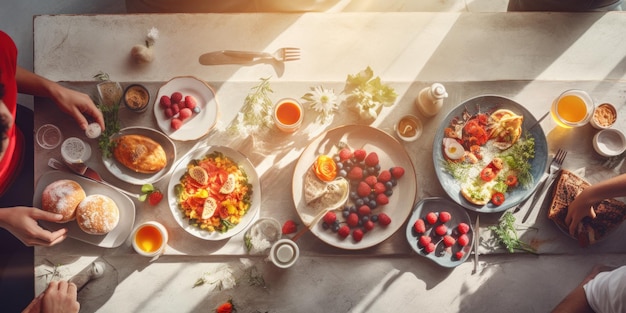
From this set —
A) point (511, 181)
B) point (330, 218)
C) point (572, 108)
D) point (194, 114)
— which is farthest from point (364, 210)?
point (572, 108)

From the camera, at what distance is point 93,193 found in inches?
92.7

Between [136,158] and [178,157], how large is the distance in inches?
9.2

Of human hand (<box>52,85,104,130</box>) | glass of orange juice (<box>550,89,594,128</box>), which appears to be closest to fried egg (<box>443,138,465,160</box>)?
glass of orange juice (<box>550,89,594,128</box>)

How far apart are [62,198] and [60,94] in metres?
0.58

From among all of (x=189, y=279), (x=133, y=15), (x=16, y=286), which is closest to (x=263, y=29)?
(x=133, y=15)

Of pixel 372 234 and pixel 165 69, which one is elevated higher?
pixel 165 69

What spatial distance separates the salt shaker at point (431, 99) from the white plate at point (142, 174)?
1467mm

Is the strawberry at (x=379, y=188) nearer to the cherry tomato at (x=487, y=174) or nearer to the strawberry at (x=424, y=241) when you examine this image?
the strawberry at (x=424, y=241)

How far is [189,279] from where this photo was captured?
2.39 metres

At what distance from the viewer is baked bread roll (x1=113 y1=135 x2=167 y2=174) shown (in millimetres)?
2314

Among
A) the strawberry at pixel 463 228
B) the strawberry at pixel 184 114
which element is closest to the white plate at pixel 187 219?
the strawberry at pixel 184 114

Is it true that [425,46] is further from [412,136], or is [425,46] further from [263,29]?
[263,29]

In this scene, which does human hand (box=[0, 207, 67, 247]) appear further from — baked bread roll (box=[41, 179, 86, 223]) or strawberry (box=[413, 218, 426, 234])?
strawberry (box=[413, 218, 426, 234])

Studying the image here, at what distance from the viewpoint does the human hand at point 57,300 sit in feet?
7.11
